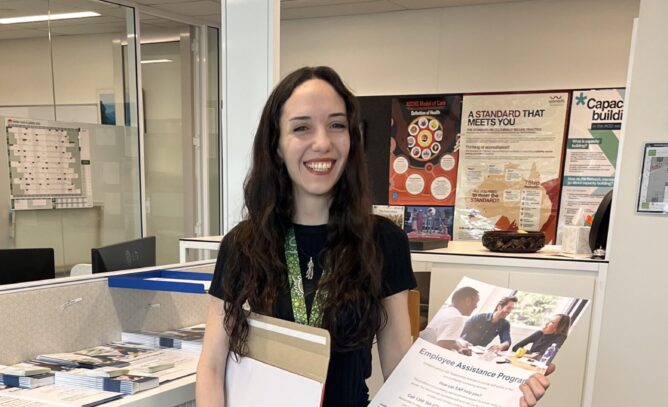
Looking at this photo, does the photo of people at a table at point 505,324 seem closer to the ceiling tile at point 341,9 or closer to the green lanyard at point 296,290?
the green lanyard at point 296,290

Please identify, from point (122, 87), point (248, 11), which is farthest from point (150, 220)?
point (248, 11)

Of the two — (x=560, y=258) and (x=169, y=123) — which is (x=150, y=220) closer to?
(x=169, y=123)

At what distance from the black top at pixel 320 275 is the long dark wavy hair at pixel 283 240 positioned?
0.02 metres

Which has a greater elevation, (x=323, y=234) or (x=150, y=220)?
(x=323, y=234)

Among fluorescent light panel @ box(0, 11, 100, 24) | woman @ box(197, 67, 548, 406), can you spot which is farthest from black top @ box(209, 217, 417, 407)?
fluorescent light panel @ box(0, 11, 100, 24)

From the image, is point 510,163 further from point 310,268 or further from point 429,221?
point 310,268

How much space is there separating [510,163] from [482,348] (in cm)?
326

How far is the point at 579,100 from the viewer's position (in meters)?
3.62

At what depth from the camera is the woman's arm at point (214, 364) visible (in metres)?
1.08

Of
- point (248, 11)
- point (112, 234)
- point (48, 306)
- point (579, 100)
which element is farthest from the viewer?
point (112, 234)

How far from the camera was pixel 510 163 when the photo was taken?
386 centimetres

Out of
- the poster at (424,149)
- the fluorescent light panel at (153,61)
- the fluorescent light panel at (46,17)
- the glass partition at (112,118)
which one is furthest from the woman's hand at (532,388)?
the fluorescent light panel at (153,61)

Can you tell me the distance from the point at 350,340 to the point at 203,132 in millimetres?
4201

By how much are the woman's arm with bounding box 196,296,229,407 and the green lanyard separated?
0.18 meters
